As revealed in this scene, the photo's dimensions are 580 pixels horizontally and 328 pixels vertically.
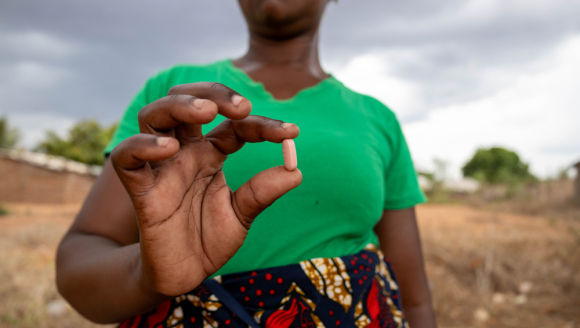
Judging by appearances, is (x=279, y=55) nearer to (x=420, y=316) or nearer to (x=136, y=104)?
(x=136, y=104)

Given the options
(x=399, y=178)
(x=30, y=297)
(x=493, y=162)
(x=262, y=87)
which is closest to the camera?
(x=262, y=87)

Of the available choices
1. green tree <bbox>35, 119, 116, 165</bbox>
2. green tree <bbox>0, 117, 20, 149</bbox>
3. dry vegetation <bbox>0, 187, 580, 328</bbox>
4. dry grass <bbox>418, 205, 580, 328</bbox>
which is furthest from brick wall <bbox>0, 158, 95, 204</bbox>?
dry grass <bbox>418, 205, 580, 328</bbox>

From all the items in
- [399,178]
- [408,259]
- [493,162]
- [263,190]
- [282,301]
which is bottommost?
[493,162]

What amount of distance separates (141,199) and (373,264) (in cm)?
72

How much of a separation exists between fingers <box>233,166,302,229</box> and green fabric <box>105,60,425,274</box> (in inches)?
11.6

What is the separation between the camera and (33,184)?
1539 cm

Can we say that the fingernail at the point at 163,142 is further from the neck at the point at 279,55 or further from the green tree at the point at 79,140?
the green tree at the point at 79,140

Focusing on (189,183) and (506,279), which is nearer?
(189,183)

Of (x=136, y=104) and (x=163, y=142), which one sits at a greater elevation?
(x=163, y=142)

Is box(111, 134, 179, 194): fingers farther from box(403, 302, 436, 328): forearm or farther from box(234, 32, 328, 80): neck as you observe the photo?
box(403, 302, 436, 328): forearm

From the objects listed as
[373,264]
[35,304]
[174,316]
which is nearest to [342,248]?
[373,264]

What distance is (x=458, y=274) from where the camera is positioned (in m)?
4.18

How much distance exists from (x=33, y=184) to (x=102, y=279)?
58.0 ft

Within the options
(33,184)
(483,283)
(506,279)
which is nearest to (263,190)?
→ (483,283)
